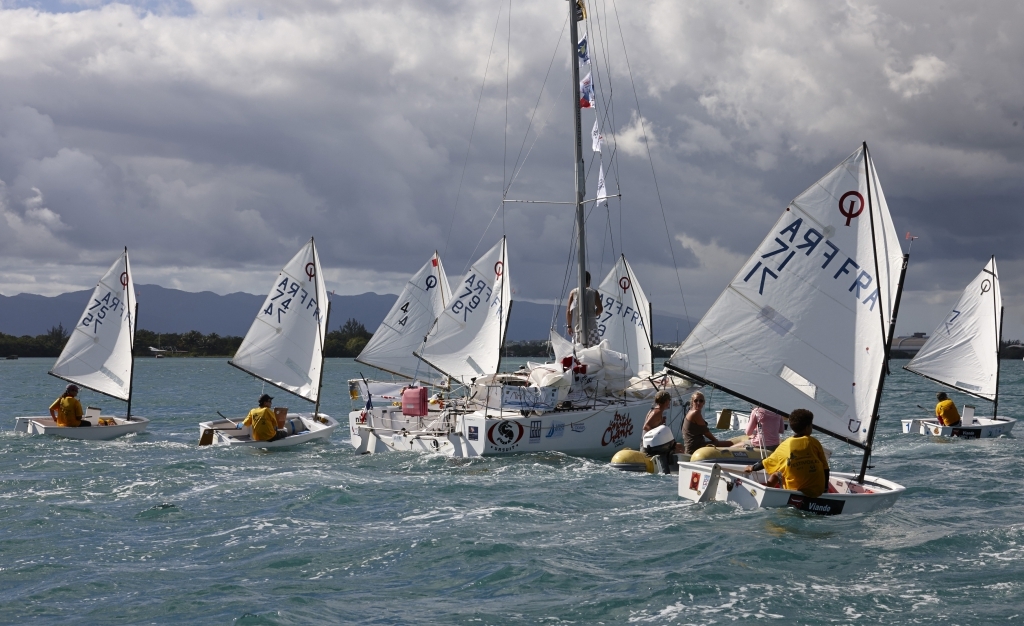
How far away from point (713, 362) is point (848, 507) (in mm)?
3292

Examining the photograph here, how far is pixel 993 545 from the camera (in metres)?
13.2

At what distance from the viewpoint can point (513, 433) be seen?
22.4 metres

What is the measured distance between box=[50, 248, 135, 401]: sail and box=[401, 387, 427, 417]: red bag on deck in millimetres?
12169

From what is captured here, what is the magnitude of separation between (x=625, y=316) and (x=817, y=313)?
24.3 meters

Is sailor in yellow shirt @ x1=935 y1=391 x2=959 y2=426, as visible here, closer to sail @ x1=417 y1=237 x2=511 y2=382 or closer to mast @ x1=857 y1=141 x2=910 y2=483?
sail @ x1=417 y1=237 x2=511 y2=382

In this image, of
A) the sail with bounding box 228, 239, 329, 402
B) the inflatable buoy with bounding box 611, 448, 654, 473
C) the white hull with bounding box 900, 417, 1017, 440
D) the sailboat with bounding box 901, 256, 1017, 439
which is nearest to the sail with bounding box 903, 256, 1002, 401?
the sailboat with bounding box 901, 256, 1017, 439

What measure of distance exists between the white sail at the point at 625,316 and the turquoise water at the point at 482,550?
17.9 metres

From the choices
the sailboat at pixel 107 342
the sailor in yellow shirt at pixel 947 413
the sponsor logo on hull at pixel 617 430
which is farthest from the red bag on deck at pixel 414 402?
the sailor in yellow shirt at pixel 947 413

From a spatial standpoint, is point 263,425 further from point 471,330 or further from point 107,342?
point 107,342

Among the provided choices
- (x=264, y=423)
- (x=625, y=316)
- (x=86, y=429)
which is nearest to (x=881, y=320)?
(x=264, y=423)

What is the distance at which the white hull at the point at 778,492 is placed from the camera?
14.0m

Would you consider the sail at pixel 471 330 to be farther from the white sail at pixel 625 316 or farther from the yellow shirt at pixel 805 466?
the yellow shirt at pixel 805 466

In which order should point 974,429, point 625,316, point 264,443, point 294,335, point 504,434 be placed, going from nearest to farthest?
point 504,434, point 264,443, point 974,429, point 294,335, point 625,316

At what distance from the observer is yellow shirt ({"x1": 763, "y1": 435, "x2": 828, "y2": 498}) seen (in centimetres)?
1393
